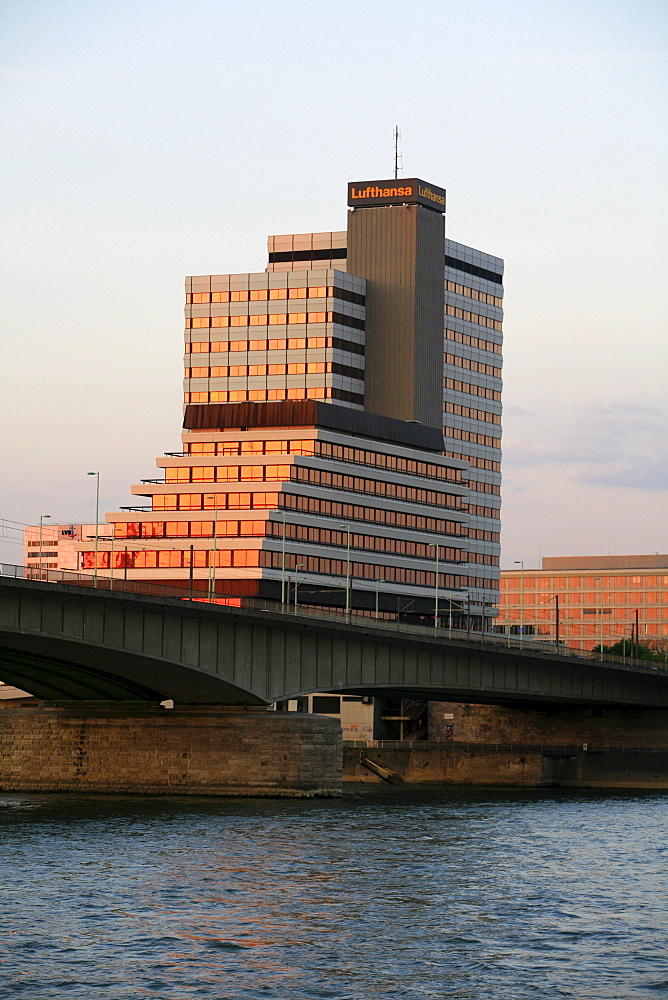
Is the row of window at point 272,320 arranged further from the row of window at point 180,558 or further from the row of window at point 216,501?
the row of window at point 180,558

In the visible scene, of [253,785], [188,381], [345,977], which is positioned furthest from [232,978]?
[188,381]

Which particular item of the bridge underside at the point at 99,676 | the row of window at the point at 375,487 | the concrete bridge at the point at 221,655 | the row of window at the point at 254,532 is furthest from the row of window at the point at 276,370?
the bridge underside at the point at 99,676

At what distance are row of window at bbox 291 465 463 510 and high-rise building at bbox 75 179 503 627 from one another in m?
0.21

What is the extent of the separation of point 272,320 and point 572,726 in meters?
79.0

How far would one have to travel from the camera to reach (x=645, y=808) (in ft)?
331

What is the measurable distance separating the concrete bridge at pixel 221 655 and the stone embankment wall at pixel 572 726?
12523mm

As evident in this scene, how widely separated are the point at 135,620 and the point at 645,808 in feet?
121

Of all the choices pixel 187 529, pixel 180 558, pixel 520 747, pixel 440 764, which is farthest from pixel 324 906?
pixel 187 529

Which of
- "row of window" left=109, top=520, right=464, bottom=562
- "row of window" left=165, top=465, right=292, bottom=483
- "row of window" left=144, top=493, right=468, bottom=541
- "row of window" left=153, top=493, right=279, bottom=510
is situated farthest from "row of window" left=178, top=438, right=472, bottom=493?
"row of window" left=109, top=520, right=464, bottom=562

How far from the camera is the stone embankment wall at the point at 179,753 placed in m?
95.4

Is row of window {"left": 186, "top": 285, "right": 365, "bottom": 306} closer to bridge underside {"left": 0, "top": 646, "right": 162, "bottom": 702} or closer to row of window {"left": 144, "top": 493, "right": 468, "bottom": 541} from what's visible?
row of window {"left": 144, "top": 493, "right": 468, "bottom": 541}

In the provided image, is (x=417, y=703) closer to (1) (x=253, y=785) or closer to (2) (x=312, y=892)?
(1) (x=253, y=785)

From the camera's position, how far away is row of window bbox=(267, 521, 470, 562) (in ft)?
566

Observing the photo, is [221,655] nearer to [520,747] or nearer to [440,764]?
[440,764]
